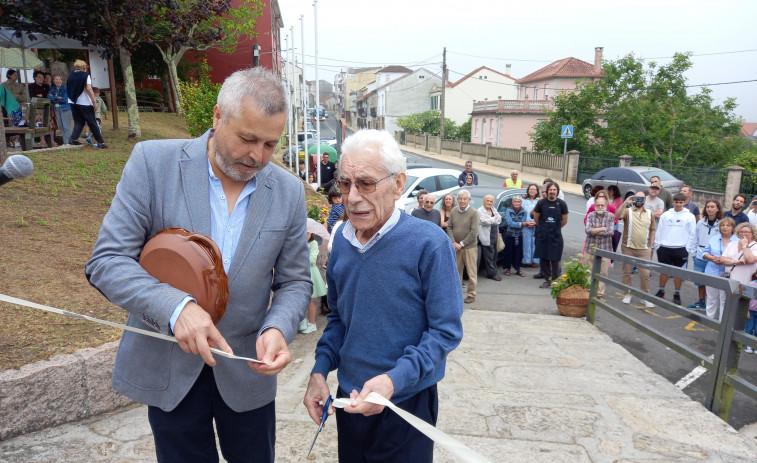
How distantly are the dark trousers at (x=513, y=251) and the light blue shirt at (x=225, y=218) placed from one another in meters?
9.50

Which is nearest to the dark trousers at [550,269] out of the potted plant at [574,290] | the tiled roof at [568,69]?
the potted plant at [574,290]

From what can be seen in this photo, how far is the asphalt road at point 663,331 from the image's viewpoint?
5434 mm

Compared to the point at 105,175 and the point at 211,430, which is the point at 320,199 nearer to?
the point at 105,175

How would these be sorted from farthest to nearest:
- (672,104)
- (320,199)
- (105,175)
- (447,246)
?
1. (672,104)
2. (320,199)
3. (105,175)
4. (447,246)

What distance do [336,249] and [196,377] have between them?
69cm

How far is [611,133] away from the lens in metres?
31.6

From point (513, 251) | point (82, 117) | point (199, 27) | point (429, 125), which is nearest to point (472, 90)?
point (429, 125)

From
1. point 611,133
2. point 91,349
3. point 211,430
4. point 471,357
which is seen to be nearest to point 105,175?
point 91,349

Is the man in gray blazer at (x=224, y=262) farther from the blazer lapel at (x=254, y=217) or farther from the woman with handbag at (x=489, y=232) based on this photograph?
the woman with handbag at (x=489, y=232)

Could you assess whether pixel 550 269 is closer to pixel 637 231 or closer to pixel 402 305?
pixel 637 231

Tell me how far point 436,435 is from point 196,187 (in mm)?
1143

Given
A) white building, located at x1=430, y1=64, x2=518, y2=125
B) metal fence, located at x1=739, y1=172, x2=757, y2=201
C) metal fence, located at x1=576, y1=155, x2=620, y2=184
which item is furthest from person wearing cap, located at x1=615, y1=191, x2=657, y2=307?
white building, located at x1=430, y1=64, x2=518, y2=125

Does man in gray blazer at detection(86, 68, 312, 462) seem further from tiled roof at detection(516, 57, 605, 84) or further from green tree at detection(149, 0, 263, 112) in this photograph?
tiled roof at detection(516, 57, 605, 84)

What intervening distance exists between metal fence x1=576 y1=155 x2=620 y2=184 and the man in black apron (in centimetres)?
2001
